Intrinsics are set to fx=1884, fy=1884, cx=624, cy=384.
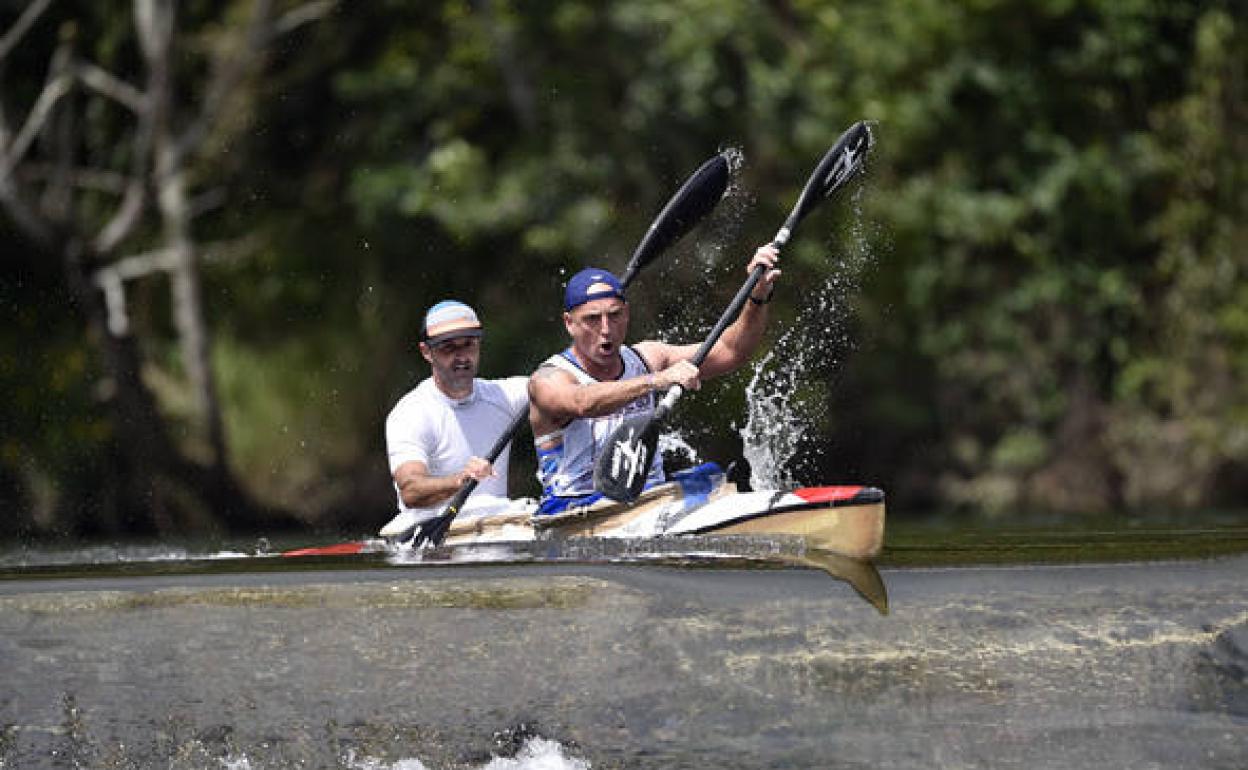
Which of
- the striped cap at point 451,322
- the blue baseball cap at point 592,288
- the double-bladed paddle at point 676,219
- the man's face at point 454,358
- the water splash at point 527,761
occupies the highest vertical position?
the double-bladed paddle at point 676,219

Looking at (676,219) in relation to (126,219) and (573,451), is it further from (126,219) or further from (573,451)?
(126,219)

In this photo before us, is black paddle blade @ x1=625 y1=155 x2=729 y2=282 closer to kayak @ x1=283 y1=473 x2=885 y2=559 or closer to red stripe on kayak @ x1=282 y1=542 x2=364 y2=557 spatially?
kayak @ x1=283 y1=473 x2=885 y2=559

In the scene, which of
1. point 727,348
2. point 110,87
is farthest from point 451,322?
point 110,87

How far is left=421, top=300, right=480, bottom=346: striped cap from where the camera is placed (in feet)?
21.4

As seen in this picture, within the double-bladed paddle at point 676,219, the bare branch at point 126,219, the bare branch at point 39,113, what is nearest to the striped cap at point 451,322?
the double-bladed paddle at point 676,219

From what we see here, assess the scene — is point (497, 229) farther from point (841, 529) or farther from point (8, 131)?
point (841, 529)

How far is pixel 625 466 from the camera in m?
6.05

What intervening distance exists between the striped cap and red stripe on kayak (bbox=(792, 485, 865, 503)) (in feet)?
4.79

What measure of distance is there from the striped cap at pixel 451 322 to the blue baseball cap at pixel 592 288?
0.45 metres

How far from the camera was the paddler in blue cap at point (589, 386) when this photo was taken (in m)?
6.07

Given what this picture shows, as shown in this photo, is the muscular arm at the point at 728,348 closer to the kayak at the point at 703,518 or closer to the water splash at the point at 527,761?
the kayak at the point at 703,518

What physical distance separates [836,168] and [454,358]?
169cm

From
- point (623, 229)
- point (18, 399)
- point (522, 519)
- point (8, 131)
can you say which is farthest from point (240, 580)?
point (8, 131)

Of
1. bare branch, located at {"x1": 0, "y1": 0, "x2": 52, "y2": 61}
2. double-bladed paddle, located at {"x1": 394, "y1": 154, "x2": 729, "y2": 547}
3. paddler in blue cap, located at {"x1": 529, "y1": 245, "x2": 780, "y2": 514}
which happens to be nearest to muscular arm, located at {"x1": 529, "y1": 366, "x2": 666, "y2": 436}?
paddler in blue cap, located at {"x1": 529, "y1": 245, "x2": 780, "y2": 514}
